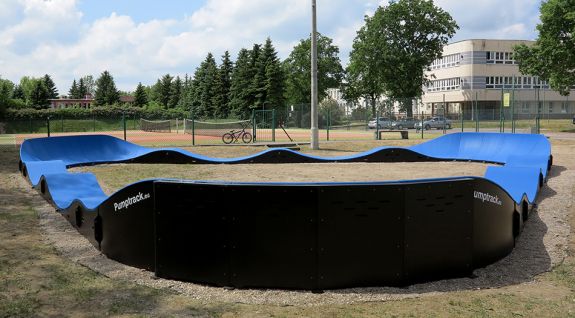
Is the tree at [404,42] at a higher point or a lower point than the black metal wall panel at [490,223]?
higher

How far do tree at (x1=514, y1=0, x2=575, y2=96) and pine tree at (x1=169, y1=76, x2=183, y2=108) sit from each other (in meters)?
73.4

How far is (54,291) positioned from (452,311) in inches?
153

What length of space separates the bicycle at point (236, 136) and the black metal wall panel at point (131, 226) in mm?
21781

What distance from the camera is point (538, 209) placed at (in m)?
9.54

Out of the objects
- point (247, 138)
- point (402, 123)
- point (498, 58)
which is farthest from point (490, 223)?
point (498, 58)

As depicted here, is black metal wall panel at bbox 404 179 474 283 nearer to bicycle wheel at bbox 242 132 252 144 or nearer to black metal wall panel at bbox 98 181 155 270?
black metal wall panel at bbox 98 181 155 270

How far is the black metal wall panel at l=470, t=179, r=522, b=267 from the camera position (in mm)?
5812

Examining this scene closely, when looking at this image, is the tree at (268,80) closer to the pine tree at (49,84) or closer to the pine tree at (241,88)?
the pine tree at (241,88)

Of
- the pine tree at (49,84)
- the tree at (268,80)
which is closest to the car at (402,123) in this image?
the tree at (268,80)

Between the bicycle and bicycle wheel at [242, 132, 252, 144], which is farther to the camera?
bicycle wheel at [242, 132, 252, 144]

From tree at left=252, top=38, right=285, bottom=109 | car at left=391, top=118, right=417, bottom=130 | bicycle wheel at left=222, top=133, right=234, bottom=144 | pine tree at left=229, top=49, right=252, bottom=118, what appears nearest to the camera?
bicycle wheel at left=222, top=133, right=234, bottom=144

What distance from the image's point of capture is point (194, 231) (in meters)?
5.32

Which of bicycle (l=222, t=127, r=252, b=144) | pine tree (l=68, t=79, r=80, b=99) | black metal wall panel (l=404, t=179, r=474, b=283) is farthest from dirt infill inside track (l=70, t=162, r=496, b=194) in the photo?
pine tree (l=68, t=79, r=80, b=99)

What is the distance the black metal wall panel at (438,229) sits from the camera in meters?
5.27
